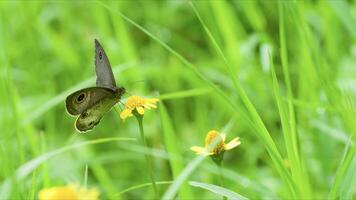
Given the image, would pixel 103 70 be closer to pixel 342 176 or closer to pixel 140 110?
pixel 140 110

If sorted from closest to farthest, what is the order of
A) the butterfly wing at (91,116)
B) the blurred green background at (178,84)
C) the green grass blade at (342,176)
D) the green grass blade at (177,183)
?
1. the green grass blade at (177,183)
2. the green grass blade at (342,176)
3. the butterfly wing at (91,116)
4. the blurred green background at (178,84)

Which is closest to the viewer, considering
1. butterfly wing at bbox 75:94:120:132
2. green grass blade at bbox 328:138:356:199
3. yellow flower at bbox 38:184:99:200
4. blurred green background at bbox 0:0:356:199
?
yellow flower at bbox 38:184:99:200

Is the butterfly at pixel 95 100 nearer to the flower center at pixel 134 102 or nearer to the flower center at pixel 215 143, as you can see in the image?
the flower center at pixel 134 102

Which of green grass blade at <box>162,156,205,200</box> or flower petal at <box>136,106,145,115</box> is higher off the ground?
flower petal at <box>136,106,145,115</box>

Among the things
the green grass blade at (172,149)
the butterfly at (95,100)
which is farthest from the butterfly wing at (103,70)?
the green grass blade at (172,149)

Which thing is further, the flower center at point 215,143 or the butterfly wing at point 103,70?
Answer: the butterfly wing at point 103,70

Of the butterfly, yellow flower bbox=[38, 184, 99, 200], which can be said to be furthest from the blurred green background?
yellow flower bbox=[38, 184, 99, 200]

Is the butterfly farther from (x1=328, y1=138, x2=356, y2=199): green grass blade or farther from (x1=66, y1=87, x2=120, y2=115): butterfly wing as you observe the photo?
(x1=328, y1=138, x2=356, y2=199): green grass blade

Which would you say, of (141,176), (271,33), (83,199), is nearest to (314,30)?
(271,33)
